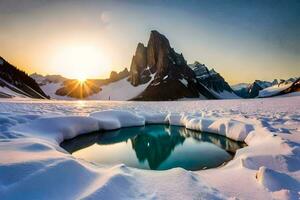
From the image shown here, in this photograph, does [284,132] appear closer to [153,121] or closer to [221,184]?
[221,184]

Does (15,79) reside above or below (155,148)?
above

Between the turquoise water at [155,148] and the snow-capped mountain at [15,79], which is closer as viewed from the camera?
the turquoise water at [155,148]

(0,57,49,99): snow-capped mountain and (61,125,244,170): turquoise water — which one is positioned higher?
(0,57,49,99): snow-capped mountain

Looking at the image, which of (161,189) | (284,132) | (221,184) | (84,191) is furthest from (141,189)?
(284,132)

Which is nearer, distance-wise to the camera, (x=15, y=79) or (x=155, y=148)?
(x=155, y=148)

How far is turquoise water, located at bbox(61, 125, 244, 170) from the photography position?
564 inches

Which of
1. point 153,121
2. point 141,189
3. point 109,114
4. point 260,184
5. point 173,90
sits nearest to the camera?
point 141,189

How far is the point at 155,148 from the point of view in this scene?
19000 mm

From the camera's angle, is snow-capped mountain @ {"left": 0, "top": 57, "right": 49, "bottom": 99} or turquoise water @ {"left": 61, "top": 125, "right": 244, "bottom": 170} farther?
snow-capped mountain @ {"left": 0, "top": 57, "right": 49, "bottom": 99}

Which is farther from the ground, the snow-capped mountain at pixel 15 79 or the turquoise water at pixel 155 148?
the snow-capped mountain at pixel 15 79

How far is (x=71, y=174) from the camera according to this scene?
6.80 meters

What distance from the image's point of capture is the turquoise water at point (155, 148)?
47.0 ft

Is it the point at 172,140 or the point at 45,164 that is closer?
the point at 45,164

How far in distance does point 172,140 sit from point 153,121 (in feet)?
31.3
